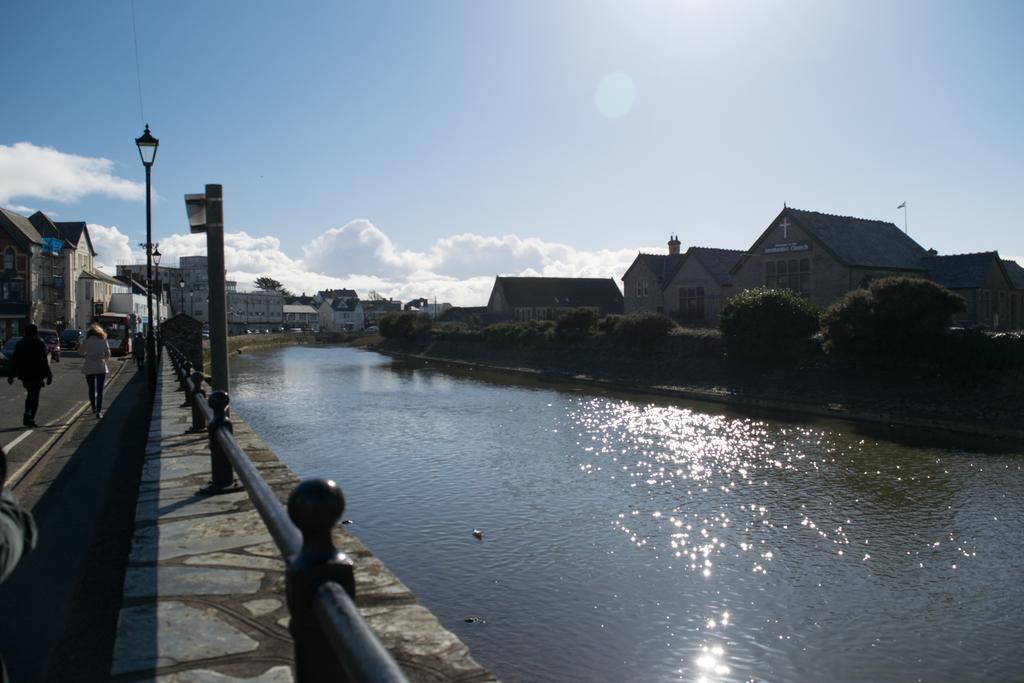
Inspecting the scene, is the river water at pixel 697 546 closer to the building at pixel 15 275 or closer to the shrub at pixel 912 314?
the shrub at pixel 912 314

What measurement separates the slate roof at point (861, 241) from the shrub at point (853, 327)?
1251cm

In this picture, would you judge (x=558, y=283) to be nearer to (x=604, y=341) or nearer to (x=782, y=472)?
(x=604, y=341)

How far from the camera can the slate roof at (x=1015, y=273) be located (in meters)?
40.7

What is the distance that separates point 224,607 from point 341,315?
16449 centimetres

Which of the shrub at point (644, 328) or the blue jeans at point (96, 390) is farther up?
the shrub at point (644, 328)

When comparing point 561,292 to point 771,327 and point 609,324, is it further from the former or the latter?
point 771,327

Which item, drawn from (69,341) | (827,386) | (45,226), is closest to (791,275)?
(827,386)

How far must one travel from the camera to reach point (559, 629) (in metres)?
7.05

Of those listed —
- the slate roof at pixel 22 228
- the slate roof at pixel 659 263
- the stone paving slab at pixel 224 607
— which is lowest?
the stone paving slab at pixel 224 607

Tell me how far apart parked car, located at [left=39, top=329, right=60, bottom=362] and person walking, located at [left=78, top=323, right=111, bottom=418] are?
22.7 metres

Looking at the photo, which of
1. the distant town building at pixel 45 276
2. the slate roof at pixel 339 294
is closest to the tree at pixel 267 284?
the slate roof at pixel 339 294

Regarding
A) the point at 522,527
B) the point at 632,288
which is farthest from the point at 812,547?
the point at 632,288

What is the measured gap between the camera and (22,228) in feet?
207

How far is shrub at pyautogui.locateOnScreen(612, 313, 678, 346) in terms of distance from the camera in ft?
124
